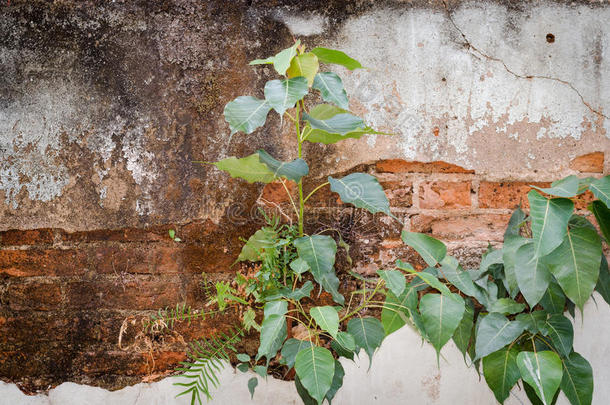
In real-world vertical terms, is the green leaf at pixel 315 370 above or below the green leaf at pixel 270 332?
below

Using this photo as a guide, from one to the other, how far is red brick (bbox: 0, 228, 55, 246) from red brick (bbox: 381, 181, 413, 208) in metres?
1.02

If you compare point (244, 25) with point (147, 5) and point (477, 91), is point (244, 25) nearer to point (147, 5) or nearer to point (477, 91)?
point (147, 5)

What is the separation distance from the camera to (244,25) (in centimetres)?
138

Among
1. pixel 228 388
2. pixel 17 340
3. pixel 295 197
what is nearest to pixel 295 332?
pixel 228 388

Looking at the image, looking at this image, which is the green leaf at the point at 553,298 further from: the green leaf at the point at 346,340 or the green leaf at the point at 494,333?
the green leaf at the point at 346,340

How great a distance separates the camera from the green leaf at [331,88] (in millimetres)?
1086

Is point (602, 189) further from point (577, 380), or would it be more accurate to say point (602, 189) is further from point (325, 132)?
point (325, 132)

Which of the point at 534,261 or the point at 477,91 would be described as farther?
the point at 477,91

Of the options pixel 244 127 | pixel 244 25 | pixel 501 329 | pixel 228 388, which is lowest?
pixel 228 388

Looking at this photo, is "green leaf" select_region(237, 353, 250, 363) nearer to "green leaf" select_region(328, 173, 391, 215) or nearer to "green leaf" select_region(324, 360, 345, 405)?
"green leaf" select_region(324, 360, 345, 405)

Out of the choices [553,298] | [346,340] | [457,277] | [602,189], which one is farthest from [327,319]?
[602,189]

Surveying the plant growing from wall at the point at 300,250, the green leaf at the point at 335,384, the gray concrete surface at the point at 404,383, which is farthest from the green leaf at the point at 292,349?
the gray concrete surface at the point at 404,383

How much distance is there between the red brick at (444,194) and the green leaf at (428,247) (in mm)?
264

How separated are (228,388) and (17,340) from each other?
0.66 metres
